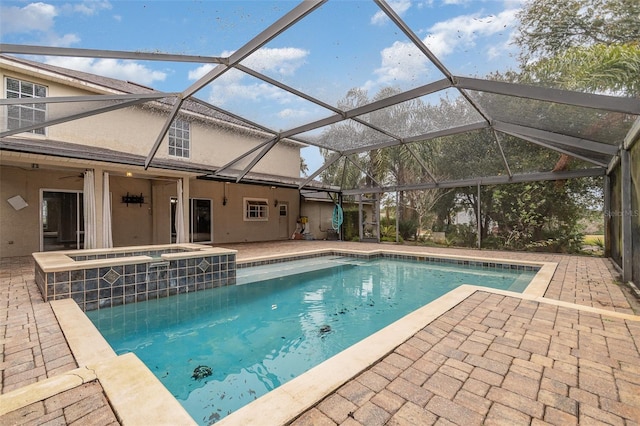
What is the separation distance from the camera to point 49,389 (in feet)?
6.06

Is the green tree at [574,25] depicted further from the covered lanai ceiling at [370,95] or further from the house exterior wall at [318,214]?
the house exterior wall at [318,214]

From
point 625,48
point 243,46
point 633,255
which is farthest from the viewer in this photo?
point 633,255

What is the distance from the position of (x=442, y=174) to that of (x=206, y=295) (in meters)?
10.3

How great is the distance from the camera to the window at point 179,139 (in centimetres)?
1084

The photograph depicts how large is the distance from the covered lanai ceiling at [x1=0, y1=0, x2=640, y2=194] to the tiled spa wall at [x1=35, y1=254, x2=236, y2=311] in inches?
111

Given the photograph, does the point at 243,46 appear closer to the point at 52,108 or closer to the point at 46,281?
the point at 52,108

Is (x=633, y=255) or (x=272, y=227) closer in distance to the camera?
(x=633, y=255)

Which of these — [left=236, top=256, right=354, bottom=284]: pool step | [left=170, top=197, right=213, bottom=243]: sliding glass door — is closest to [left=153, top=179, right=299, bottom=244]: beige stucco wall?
[left=170, top=197, right=213, bottom=243]: sliding glass door

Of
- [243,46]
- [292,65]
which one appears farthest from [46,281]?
[292,65]

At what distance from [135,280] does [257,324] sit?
2.28 m

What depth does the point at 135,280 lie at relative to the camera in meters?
4.86

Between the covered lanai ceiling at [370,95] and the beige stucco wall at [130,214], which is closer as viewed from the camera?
the covered lanai ceiling at [370,95]

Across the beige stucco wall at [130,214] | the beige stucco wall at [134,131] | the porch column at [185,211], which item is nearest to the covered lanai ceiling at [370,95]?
the beige stucco wall at [134,131]

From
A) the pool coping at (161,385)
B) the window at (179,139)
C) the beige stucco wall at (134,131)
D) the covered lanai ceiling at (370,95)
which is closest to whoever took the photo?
the pool coping at (161,385)
